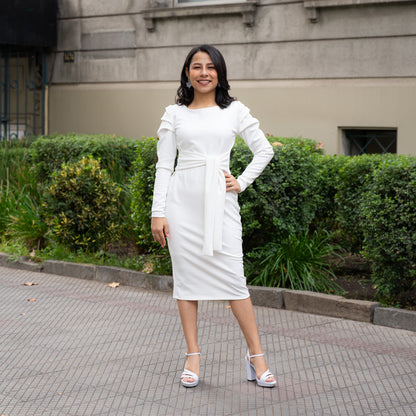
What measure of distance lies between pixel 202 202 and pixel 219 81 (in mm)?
799

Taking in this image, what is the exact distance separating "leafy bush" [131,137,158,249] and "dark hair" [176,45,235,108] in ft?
10.4

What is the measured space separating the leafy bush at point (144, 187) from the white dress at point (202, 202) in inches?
127

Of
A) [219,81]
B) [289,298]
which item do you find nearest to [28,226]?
[289,298]

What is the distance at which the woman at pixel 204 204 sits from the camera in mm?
4957

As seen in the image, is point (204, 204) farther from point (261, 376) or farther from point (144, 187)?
point (144, 187)

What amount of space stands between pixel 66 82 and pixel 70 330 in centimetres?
844

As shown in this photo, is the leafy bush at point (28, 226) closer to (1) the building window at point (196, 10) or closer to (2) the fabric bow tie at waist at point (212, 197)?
(1) the building window at point (196, 10)

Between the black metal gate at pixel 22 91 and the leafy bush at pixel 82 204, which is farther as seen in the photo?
the black metal gate at pixel 22 91

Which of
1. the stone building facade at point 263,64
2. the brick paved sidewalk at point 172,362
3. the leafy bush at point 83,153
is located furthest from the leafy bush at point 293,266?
the stone building facade at point 263,64

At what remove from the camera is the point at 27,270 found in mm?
9406

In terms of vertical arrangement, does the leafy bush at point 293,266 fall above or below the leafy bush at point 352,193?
below

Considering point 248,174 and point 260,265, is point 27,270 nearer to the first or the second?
point 260,265

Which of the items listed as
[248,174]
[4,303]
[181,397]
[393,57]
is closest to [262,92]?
[393,57]

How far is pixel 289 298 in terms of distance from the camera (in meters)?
7.26
